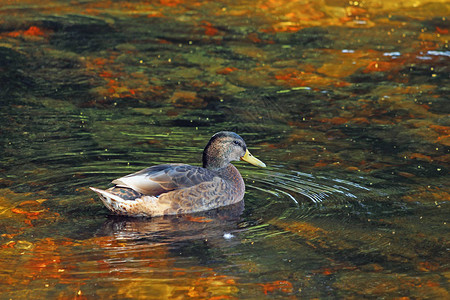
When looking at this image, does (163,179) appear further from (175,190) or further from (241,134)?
(241,134)

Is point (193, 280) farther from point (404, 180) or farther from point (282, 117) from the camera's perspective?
point (282, 117)

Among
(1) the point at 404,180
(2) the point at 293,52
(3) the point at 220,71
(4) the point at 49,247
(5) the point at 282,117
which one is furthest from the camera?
(2) the point at 293,52

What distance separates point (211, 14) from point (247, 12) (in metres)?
1.00

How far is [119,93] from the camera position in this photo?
13.5 meters

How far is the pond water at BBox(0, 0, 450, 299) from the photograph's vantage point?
6957 millimetres

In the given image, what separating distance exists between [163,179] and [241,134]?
3019 mm

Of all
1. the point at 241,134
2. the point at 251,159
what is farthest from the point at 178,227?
the point at 241,134

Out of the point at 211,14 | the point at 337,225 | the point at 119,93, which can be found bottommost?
the point at 337,225

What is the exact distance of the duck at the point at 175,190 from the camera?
8555mm

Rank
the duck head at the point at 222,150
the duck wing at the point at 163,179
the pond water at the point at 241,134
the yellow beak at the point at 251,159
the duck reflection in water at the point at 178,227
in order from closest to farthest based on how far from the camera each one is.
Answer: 1. the pond water at the point at 241,134
2. the duck reflection in water at the point at 178,227
3. the duck wing at the point at 163,179
4. the duck head at the point at 222,150
5. the yellow beak at the point at 251,159

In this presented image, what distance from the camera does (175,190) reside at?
887cm

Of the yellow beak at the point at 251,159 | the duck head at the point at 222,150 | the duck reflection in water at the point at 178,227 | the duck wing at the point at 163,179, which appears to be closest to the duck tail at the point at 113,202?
the duck reflection in water at the point at 178,227

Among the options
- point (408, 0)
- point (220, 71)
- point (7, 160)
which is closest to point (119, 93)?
point (220, 71)

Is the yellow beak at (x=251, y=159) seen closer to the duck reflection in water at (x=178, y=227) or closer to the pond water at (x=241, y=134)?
the pond water at (x=241, y=134)
